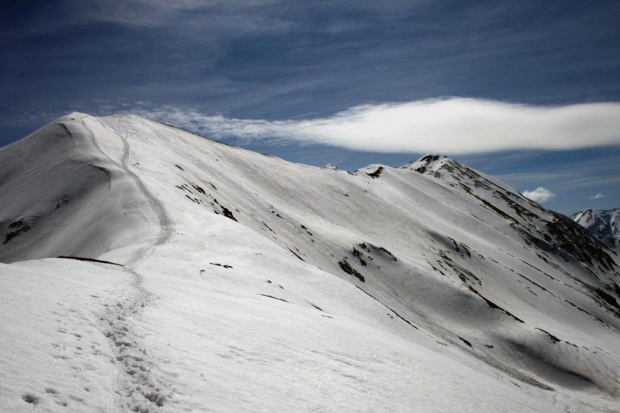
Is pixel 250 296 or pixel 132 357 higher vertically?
pixel 250 296

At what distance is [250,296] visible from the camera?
19781 millimetres

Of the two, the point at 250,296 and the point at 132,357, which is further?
the point at 250,296

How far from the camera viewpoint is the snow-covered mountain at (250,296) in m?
7.89

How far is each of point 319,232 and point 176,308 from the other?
2159 inches

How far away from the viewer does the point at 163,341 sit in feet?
30.8

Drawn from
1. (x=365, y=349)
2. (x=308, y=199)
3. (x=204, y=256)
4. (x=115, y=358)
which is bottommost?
(x=115, y=358)

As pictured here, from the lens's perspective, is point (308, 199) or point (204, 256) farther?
point (308, 199)

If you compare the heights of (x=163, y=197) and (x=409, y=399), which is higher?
(x=163, y=197)

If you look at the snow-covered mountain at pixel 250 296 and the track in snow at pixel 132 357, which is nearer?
the track in snow at pixel 132 357

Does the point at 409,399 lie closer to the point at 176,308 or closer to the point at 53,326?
the point at 176,308

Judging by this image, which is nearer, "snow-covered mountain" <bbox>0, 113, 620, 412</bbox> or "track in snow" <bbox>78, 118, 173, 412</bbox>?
"track in snow" <bbox>78, 118, 173, 412</bbox>

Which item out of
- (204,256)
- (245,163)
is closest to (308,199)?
(245,163)

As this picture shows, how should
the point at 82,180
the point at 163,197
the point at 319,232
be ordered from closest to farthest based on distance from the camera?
1. the point at 163,197
2. the point at 82,180
3. the point at 319,232

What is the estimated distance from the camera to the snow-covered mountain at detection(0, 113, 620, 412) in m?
7.89
